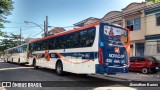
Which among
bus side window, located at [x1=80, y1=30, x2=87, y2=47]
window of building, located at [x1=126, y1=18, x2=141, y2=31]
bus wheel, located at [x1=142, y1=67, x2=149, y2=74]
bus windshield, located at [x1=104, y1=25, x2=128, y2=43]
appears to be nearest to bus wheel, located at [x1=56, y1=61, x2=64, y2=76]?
bus side window, located at [x1=80, y1=30, x2=87, y2=47]

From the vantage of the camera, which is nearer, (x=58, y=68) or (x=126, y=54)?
(x=126, y=54)

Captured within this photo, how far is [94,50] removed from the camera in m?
11.6

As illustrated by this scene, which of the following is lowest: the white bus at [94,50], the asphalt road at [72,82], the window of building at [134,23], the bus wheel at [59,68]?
the asphalt road at [72,82]

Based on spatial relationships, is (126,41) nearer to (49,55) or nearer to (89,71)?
(89,71)

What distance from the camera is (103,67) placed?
1138cm

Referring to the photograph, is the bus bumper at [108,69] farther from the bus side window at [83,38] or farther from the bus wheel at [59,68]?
the bus wheel at [59,68]

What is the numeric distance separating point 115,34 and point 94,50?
1751 mm

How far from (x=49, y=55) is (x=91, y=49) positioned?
6.43 m

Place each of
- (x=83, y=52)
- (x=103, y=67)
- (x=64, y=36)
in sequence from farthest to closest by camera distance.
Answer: (x=64, y=36)
(x=83, y=52)
(x=103, y=67)

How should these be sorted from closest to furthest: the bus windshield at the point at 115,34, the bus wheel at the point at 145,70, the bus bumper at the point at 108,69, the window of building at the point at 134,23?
the bus bumper at the point at 108,69 < the bus windshield at the point at 115,34 < the bus wheel at the point at 145,70 < the window of building at the point at 134,23

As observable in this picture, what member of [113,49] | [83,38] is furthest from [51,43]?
[113,49]

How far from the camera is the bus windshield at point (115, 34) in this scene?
11847 mm

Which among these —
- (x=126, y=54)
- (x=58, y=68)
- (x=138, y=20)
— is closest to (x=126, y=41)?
→ (x=126, y=54)

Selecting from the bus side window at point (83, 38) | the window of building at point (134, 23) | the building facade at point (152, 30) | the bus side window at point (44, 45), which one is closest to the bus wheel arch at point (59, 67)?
the bus side window at point (44, 45)
